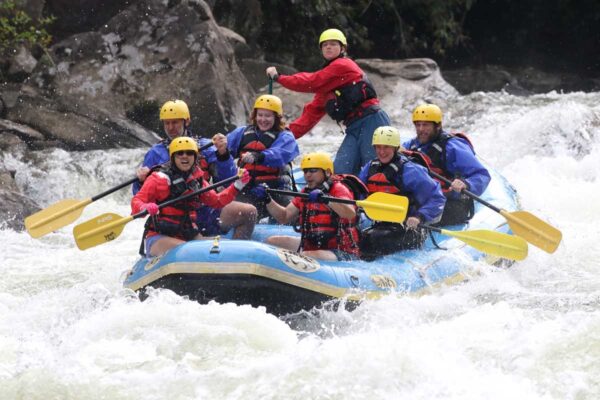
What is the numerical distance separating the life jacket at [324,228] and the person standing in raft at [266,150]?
0.64 metres

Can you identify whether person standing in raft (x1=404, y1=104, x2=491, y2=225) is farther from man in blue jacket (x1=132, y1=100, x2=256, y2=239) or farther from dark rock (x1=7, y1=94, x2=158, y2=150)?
dark rock (x1=7, y1=94, x2=158, y2=150)

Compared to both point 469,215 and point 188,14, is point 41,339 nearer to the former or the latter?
point 469,215

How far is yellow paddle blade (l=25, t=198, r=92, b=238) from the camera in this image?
739 cm

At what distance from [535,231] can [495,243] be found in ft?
1.56

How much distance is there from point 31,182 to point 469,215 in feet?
16.9

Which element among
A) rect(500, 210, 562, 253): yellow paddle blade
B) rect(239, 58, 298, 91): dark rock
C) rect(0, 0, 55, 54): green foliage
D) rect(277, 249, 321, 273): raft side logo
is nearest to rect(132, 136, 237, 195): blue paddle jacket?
rect(277, 249, 321, 273): raft side logo

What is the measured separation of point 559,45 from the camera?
2078 centimetres

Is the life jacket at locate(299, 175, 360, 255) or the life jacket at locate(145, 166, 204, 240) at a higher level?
the life jacket at locate(145, 166, 204, 240)

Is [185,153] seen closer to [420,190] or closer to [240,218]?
[240,218]

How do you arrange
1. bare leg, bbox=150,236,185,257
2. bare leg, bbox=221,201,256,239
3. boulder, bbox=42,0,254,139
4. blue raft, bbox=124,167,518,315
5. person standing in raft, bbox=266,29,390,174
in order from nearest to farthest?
blue raft, bbox=124,167,518,315
bare leg, bbox=150,236,185,257
bare leg, bbox=221,201,256,239
person standing in raft, bbox=266,29,390,174
boulder, bbox=42,0,254,139

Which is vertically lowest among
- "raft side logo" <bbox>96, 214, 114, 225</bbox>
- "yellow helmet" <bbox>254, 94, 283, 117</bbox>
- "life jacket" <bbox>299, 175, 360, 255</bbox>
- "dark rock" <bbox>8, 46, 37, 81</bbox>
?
"life jacket" <bbox>299, 175, 360, 255</bbox>

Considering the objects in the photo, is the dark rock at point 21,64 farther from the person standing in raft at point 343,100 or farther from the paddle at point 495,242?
the paddle at point 495,242

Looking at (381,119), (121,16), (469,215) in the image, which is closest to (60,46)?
(121,16)

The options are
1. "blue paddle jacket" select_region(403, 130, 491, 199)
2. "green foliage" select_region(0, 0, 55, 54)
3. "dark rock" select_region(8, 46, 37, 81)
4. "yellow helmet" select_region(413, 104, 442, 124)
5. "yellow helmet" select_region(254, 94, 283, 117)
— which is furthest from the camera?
"dark rock" select_region(8, 46, 37, 81)
